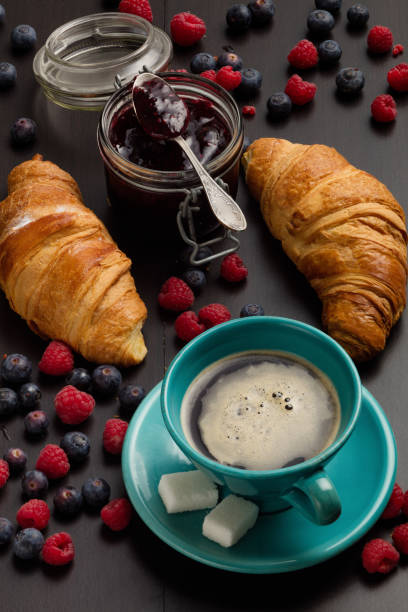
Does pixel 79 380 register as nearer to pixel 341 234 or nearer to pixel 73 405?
pixel 73 405

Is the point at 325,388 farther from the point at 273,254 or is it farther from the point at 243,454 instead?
the point at 273,254

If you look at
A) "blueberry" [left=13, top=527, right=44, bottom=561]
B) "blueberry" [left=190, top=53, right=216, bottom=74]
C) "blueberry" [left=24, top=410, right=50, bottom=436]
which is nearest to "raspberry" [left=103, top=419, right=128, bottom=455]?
"blueberry" [left=24, top=410, right=50, bottom=436]

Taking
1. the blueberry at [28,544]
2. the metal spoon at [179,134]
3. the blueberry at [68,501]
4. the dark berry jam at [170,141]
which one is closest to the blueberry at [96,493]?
the blueberry at [68,501]

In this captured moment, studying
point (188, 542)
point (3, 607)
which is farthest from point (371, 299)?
point (3, 607)

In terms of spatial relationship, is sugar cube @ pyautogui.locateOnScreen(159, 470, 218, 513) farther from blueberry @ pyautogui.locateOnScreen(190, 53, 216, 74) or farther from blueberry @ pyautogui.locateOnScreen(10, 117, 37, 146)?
blueberry @ pyautogui.locateOnScreen(190, 53, 216, 74)

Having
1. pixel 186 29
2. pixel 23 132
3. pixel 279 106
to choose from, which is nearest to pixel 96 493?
pixel 23 132

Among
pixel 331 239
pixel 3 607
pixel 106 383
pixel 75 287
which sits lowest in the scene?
pixel 3 607

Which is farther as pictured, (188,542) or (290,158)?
(290,158)
